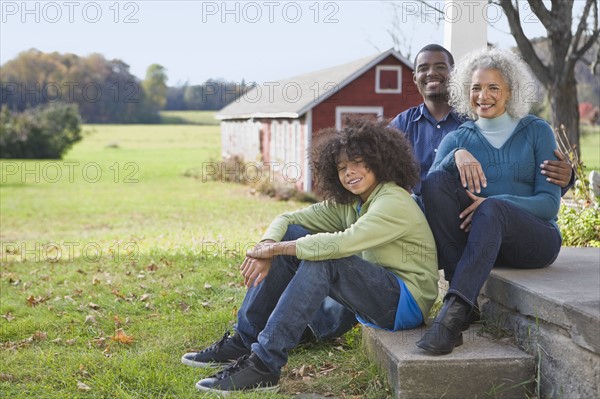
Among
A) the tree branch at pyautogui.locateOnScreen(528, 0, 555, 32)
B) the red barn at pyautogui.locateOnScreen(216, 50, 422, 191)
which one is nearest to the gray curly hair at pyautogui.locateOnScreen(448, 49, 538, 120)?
the tree branch at pyautogui.locateOnScreen(528, 0, 555, 32)

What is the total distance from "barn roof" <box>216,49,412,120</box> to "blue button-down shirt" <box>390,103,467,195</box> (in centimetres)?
1334

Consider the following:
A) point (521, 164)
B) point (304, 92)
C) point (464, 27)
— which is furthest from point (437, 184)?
point (304, 92)

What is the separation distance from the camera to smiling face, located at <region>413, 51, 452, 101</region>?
14.9 feet

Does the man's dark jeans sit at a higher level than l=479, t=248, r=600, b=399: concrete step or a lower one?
higher

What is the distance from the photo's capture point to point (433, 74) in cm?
459

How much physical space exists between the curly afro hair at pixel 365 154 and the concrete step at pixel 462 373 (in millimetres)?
833

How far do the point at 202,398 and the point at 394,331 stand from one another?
3.20ft

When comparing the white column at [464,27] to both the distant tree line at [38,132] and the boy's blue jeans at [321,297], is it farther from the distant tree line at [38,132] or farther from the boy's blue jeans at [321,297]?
the distant tree line at [38,132]

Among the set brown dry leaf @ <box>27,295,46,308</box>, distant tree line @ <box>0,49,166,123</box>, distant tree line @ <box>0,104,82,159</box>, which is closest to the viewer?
brown dry leaf @ <box>27,295,46,308</box>

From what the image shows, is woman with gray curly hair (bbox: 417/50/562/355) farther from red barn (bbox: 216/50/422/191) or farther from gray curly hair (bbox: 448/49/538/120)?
red barn (bbox: 216/50/422/191)

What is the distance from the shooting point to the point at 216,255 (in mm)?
6984

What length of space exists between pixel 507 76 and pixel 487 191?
0.62m

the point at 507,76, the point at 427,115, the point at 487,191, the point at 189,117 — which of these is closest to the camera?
the point at 487,191

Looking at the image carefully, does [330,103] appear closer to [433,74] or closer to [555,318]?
[433,74]
